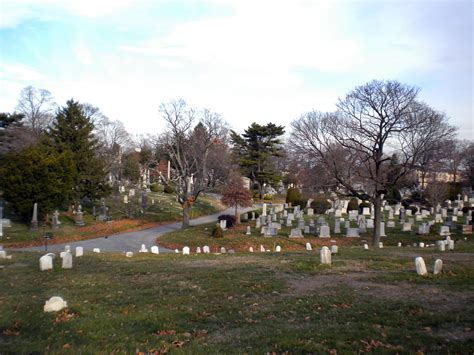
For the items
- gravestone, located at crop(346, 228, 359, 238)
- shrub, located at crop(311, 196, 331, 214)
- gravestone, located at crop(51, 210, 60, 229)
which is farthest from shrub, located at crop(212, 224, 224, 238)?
shrub, located at crop(311, 196, 331, 214)

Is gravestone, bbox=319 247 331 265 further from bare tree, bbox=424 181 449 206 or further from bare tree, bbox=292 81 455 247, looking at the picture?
bare tree, bbox=424 181 449 206

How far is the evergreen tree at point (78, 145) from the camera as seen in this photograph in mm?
35281

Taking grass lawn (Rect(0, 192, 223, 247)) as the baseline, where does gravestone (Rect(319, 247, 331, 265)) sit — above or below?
above

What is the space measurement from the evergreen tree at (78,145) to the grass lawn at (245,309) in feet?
77.1

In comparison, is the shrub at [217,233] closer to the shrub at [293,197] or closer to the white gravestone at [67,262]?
the white gravestone at [67,262]

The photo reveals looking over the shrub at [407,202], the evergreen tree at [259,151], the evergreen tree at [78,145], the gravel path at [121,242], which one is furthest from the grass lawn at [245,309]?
the evergreen tree at [259,151]

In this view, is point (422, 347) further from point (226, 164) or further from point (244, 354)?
point (226, 164)

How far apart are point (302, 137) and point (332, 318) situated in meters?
18.5

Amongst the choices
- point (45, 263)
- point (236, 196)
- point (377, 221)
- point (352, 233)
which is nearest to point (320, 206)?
point (236, 196)

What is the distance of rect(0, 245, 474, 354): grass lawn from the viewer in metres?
6.02

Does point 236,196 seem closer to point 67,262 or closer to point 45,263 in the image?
point 67,262

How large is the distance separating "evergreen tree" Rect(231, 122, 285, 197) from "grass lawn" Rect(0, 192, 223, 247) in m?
14.7

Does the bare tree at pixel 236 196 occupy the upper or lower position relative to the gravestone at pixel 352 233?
upper

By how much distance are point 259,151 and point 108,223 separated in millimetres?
34996
